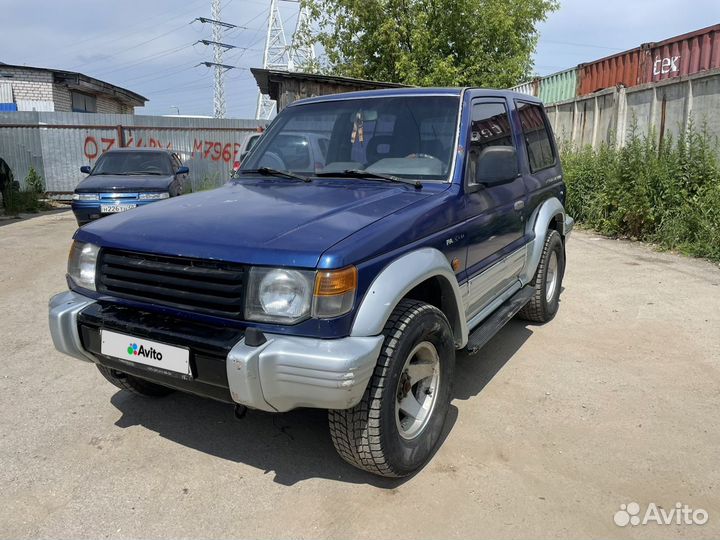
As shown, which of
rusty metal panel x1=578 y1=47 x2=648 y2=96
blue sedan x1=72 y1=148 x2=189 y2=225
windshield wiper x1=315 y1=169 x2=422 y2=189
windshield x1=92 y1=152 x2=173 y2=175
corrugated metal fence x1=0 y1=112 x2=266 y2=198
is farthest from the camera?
corrugated metal fence x1=0 y1=112 x2=266 y2=198

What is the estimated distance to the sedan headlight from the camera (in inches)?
89.2

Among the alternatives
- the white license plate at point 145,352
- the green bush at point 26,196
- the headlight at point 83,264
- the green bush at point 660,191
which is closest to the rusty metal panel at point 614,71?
the green bush at point 660,191

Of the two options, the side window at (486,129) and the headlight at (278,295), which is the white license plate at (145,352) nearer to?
the headlight at (278,295)

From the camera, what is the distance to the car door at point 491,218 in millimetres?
3350

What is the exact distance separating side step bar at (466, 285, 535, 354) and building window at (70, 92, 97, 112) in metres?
21.2

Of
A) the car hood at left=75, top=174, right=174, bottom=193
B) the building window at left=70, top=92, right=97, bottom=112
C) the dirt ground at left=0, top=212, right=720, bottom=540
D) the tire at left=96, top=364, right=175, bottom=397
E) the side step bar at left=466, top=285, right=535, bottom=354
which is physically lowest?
the dirt ground at left=0, top=212, right=720, bottom=540

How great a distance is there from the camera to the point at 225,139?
16984 mm

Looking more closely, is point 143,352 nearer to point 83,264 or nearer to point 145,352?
point 145,352

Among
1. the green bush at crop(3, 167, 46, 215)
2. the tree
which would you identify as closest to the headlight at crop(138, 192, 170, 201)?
the green bush at crop(3, 167, 46, 215)

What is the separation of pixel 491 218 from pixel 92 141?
14.9 metres

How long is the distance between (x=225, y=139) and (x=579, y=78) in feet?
32.7

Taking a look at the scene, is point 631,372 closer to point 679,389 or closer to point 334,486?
point 679,389

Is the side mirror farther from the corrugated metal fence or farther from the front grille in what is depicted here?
the corrugated metal fence

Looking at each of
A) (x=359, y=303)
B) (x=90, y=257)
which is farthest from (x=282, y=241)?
(x=90, y=257)
